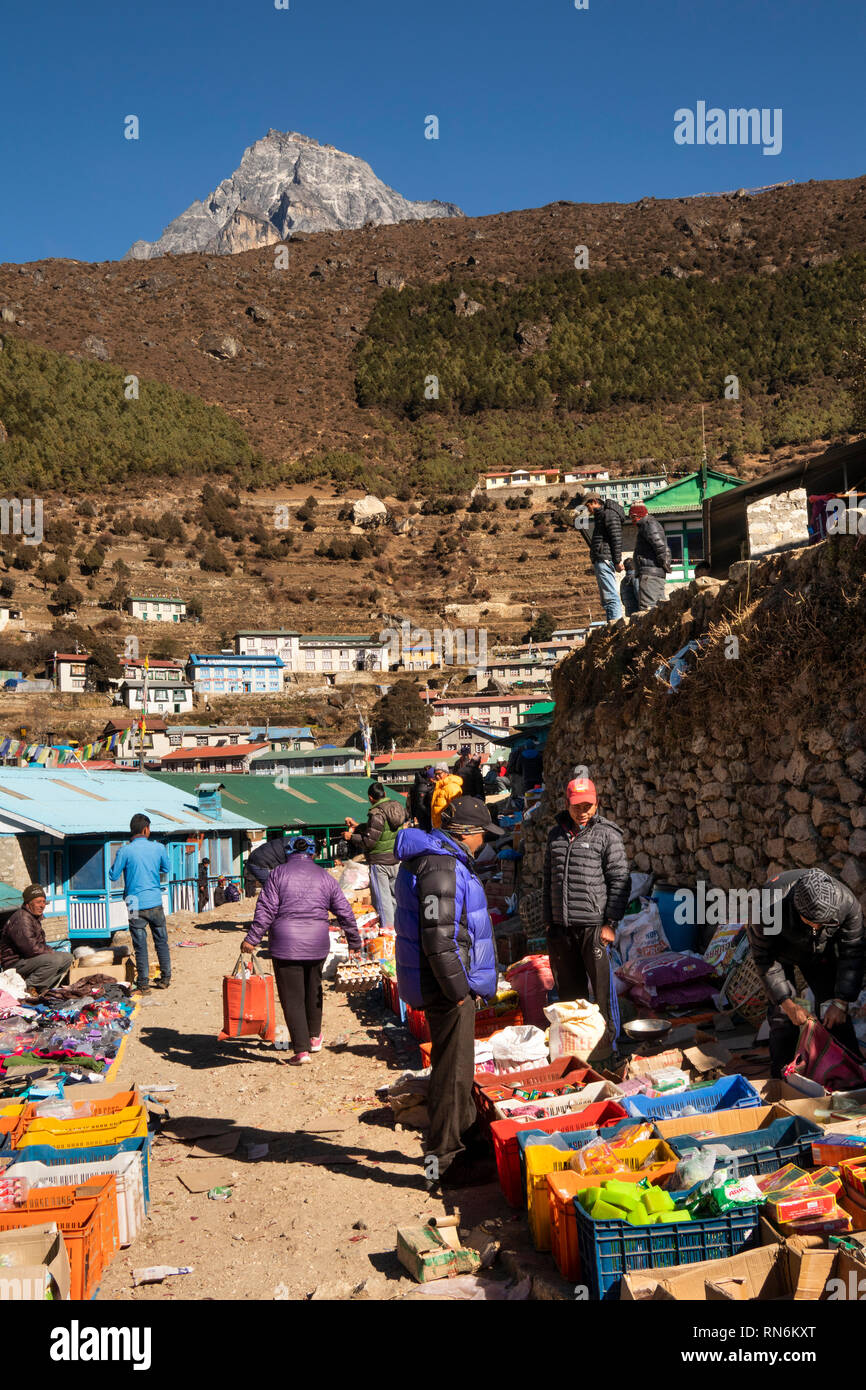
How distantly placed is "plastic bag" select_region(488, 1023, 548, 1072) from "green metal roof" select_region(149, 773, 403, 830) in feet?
52.4

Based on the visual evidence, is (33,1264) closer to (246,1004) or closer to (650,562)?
(246,1004)

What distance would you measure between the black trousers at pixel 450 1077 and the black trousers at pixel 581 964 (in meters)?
1.35

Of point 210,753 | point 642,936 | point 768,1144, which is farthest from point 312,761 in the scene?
point 768,1144

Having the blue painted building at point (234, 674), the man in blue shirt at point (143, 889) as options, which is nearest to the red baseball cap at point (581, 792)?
the man in blue shirt at point (143, 889)

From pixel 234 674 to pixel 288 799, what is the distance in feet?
126

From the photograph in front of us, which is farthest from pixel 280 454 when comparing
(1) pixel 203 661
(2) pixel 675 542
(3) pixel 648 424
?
(2) pixel 675 542

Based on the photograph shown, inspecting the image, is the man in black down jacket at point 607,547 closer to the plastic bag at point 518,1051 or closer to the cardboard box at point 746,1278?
the plastic bag at point 518,1051

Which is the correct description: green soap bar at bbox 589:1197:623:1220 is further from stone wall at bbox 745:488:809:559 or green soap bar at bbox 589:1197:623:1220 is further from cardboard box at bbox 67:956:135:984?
stone wall at bbox 745:488:809:559

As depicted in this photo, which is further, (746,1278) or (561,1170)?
(561,1170)

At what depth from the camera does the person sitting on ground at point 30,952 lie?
813cm

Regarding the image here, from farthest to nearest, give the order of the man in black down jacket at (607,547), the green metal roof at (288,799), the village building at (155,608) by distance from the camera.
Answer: the village building at (155,608), the green metal roof at (288,799), the man in black down jacket at (607,547)

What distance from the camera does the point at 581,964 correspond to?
5.85m

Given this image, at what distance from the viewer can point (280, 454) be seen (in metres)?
103
